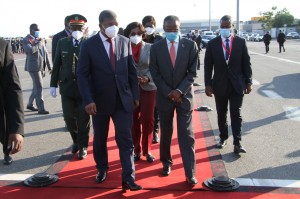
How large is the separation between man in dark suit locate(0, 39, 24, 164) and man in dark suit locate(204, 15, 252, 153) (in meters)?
3.54

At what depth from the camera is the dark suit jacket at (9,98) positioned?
2977mm

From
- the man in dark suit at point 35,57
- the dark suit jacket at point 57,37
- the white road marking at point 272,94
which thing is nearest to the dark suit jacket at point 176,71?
the dark suit jacket at point 57,37

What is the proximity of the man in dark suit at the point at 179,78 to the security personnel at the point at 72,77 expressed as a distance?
151cm

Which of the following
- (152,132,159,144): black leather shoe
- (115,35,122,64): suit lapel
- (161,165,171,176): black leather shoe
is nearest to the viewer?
(115,35,122,64): suit lapel

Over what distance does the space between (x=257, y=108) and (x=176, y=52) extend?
544 cm

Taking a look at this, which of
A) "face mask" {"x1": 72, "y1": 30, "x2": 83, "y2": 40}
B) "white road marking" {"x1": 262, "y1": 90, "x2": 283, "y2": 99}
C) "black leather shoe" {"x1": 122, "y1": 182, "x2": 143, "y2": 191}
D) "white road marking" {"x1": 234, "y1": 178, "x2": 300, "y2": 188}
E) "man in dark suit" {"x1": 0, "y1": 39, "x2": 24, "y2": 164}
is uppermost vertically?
"face mask" {"x1": 72, "y1": 30, "x2": 83, "y2": 40}

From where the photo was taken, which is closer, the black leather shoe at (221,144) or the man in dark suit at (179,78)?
the man in dark suit at (179,78)

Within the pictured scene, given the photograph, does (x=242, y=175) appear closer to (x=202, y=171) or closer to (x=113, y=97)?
(x=202, y=171)

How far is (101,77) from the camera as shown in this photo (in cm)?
446

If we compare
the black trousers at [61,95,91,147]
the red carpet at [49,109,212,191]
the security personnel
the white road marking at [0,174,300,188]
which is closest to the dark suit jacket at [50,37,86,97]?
the security personnel

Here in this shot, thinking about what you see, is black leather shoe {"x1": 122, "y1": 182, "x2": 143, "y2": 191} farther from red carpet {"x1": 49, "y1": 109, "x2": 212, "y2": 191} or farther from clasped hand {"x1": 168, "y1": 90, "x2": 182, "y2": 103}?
clasped hand {"x1": 168, "y1": 90, "x2": 182, "y2": 103}

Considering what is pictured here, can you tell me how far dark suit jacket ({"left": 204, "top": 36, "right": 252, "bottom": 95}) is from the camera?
5.73 metres

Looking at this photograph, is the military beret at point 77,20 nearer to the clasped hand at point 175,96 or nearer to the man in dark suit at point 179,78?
the man in dark suit at point 179,78

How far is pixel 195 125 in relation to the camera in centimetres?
782
